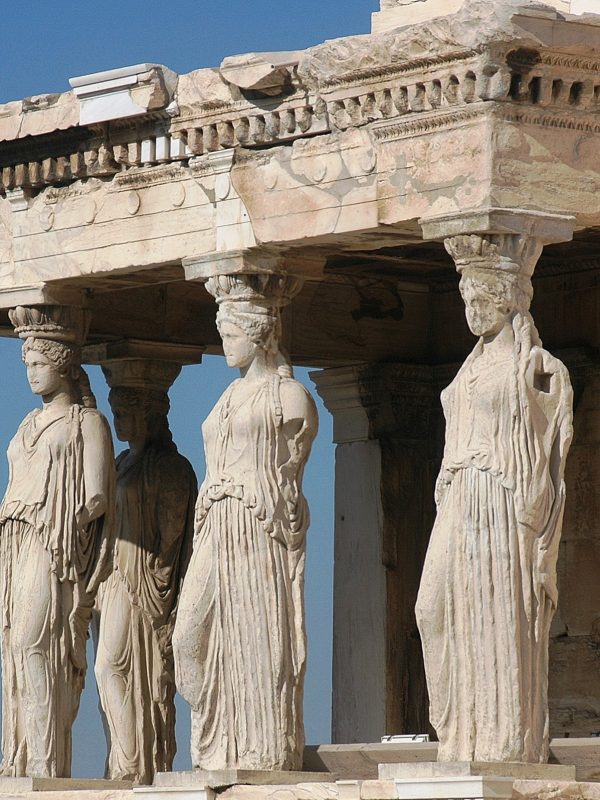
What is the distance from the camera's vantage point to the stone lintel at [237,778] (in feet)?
56.2

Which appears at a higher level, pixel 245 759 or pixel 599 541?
pixel 599 541

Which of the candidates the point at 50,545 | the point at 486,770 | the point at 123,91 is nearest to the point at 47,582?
the point at 50,545

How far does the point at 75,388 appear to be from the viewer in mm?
19266

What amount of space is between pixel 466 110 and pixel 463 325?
5.53 metres

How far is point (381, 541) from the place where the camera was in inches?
864

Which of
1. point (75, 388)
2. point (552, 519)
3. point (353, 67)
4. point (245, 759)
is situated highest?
point (353, 67)

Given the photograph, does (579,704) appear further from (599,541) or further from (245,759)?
(245,759)

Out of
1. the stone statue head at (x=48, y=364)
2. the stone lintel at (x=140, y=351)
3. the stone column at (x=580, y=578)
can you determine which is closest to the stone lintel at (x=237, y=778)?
the stone statue head at (x=48, y=364)

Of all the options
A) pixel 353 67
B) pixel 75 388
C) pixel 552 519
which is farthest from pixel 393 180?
pixel 75 388

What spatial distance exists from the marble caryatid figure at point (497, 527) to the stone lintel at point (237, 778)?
3.56 feet

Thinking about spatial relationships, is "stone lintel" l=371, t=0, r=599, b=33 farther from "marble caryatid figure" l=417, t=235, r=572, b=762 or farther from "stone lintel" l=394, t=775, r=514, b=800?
"stone lintel" l=394, t=775, r=514, b=800

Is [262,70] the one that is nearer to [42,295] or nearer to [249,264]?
[249,264]

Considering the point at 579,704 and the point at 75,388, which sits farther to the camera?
the point at 579,704

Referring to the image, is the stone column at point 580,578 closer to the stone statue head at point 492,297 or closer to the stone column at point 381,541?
the stone column at point 381,541
